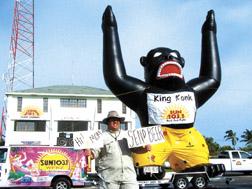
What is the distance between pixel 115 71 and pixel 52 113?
24428 millimetres

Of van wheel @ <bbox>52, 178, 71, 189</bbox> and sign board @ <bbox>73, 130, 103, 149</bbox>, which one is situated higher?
sign board @ <bbox>73, 130, 103, 149</bbox>

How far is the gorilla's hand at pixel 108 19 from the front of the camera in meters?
6.93

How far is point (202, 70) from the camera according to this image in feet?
24.6

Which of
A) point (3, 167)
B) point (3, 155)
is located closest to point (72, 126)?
point (3, 155)

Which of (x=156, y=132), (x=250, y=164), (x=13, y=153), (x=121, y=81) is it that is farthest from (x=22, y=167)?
(x=250, y=164)

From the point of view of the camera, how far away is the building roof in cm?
3067

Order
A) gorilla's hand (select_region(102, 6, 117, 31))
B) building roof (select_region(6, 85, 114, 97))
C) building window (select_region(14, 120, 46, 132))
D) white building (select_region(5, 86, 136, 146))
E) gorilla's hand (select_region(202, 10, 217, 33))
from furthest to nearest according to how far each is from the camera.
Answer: building roof (select_region(6, 85, 114, 97)), building window (select_region(14, 120, 46, 132)), white building (select_region(5, 86, 136, 146)), gorilla's hand (select_region(202, 10, 217, 33)), gorilla's hand (select_region(102, 6, 117, 31))

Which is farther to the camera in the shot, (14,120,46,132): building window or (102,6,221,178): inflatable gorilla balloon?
(14,120,46,132): building window

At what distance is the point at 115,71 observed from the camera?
22.0 feet

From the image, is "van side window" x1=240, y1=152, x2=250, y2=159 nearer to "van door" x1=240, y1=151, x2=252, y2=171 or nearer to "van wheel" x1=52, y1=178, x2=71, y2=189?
"van door" x1=240, y1=151, x2=252, y2=171

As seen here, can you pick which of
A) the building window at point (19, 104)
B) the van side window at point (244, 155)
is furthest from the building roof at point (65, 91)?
the van side window at point (244, 155)

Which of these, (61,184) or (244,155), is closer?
(61,184)

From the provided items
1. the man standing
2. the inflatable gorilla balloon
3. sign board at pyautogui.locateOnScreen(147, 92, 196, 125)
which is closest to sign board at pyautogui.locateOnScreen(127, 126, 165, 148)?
the man standing

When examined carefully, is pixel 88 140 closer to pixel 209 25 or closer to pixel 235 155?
pixel 209 25
